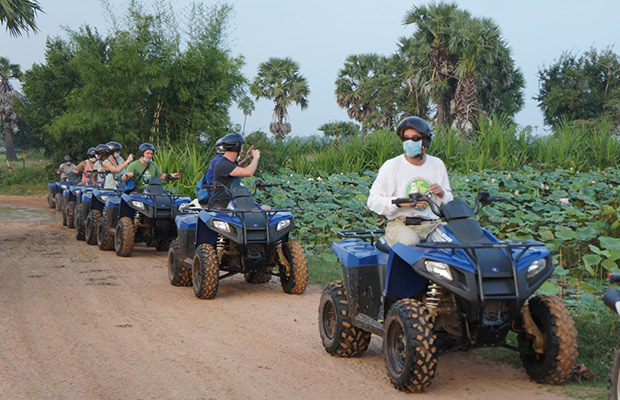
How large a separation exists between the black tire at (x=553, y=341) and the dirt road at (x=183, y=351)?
0.11 m

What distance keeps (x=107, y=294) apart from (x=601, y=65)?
39065 mm

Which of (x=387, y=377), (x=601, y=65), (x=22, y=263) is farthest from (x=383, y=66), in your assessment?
(x=387, y=377)

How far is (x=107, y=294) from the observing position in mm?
8781

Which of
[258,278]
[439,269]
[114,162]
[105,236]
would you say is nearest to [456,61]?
[114,162]

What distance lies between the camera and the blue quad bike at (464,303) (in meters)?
4.61

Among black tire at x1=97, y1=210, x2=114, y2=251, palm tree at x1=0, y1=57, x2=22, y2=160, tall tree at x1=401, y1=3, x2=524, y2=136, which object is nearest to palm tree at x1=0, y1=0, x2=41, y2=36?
black tire at x1=97, y1=210, x2=114, y2=251

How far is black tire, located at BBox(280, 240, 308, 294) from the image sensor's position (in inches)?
344

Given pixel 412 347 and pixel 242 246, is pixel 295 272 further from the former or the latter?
pixel 412 347

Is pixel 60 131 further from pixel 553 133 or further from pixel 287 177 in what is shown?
pixel 553 133

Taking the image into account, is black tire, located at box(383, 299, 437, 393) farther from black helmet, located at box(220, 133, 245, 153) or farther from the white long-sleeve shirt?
black helmet, located at box(220, 133, 245, 153)

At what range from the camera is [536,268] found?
4.76 meters

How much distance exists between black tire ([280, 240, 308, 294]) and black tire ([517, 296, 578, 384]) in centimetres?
407

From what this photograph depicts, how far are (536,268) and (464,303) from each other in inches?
Answer: 21.4

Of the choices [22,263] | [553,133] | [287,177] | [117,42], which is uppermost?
[117,42]
